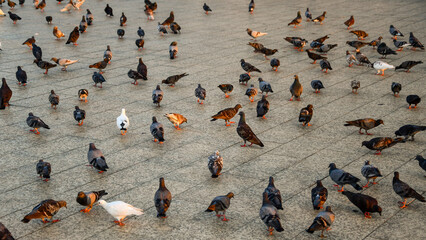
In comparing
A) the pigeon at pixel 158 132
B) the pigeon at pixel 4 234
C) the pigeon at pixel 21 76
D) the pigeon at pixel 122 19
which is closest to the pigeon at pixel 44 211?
the pigeon at pixel 4 234

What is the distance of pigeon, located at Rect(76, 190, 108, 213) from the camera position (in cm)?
917

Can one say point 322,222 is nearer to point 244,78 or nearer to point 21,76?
point 244,78

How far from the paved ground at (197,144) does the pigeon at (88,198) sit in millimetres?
152

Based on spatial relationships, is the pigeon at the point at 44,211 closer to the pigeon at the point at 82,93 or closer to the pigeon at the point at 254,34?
the pigeon at the point at 82,93

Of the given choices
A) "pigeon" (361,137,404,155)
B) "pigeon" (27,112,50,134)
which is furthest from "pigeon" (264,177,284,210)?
"pigeon" (27,112,50,134)

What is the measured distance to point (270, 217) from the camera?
8.42 m

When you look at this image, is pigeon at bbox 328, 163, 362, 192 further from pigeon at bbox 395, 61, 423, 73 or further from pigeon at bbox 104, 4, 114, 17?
pigeon at bbox 104, 4, 114, 17

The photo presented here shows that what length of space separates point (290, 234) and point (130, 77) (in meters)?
9.69

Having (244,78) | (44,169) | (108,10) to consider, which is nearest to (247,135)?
(44,169)

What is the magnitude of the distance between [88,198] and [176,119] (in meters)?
4.45

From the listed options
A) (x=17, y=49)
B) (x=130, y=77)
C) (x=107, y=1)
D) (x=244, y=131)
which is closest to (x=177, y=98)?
(x=130, y=77)

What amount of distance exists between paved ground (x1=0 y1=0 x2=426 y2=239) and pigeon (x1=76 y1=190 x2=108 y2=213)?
15 cm

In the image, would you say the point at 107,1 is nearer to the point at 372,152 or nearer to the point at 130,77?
the point at 130,77

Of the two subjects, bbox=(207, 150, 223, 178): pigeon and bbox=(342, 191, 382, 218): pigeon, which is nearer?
bbox=(342, 191, 382, 218): pigeon
